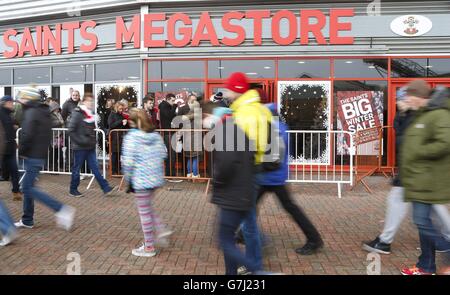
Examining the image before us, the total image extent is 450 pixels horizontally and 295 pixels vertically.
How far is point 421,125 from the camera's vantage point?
4.25 metres

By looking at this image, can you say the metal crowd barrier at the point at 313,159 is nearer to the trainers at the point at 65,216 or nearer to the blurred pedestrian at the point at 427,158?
the trainers at the point at 65,216

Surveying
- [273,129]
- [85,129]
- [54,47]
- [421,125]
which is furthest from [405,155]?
[54,47]

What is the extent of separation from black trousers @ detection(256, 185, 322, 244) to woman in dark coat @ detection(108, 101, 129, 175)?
5598mm

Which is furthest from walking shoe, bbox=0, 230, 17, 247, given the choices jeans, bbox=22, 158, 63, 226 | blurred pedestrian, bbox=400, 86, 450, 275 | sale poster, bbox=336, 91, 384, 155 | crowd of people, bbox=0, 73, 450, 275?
sale poster, bbox=336, 91, 384, 155

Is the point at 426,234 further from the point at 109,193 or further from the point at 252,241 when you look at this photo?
the point at 109,193

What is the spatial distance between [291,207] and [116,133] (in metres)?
5.80

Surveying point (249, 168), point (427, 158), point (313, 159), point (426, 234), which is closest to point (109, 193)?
point (313, 159)

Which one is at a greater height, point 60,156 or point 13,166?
point 60,156

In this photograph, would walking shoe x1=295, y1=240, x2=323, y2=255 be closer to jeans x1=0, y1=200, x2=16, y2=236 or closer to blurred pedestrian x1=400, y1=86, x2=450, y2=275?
blurred pedestrian x1=400, y1=86, x2=450, y2=275

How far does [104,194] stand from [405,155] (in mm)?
6073

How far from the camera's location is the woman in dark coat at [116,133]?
1017 centimetres

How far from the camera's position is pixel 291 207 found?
210 inches

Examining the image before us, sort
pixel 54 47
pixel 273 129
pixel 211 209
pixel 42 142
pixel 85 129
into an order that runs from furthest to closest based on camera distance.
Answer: pixel 54 47
pixel 85 129
pixel 211 209
pixel 42 142
pixel 273 129
